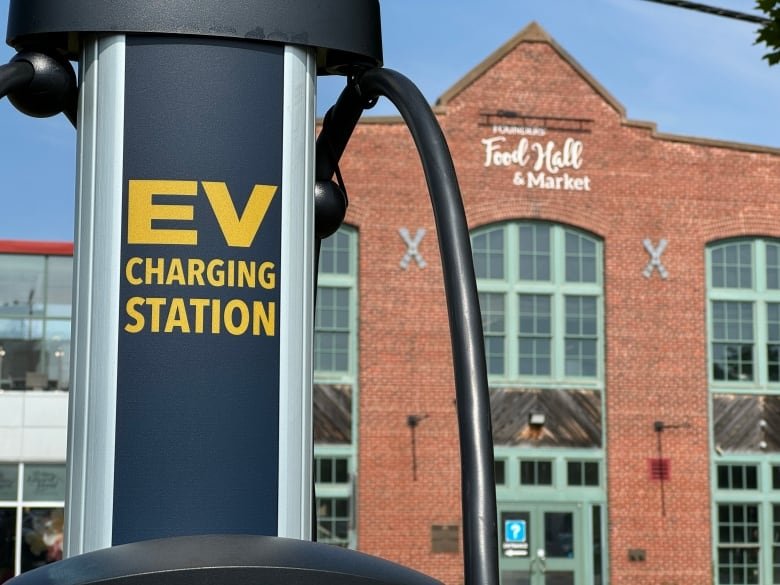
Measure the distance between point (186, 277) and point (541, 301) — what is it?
27.2m

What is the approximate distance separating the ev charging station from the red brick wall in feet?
84.2

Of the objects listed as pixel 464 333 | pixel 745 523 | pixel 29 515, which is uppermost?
pixel 464 333

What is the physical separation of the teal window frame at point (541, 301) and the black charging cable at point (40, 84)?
86.5 ft

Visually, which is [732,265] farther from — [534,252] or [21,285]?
[21,285]

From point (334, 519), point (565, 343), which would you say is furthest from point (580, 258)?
point (334, 519)

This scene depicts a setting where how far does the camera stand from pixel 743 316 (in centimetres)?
3089

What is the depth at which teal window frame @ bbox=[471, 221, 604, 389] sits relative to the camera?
29.8m

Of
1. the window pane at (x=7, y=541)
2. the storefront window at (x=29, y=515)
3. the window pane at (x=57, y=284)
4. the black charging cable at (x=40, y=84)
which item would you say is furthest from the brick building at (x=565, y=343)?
the black charging cable at (x=40, y=84)

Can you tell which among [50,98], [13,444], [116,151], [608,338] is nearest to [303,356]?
[116,151]

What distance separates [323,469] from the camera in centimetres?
2888

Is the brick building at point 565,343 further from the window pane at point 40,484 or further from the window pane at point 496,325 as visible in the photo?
the window pane at point 40,484

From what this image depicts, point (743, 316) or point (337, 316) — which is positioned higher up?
point (743, 316)

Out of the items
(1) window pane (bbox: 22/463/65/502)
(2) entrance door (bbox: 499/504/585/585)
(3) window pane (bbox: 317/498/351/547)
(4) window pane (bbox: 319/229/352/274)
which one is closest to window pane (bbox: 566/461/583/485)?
(2) entrance door (bbox: 499/504/585/585)

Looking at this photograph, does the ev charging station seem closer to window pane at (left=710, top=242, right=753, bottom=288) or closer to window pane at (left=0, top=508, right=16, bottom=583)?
window pane at (left=0, top=508, right=16, bottom=583)
